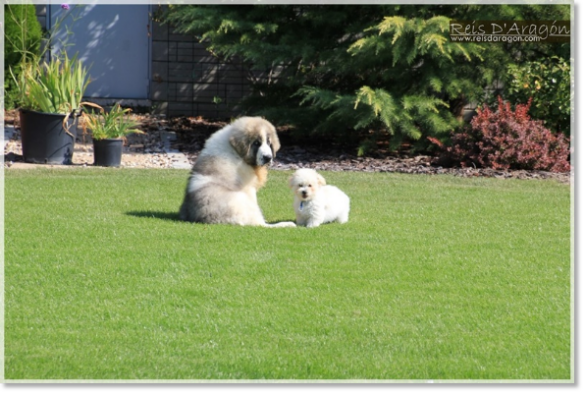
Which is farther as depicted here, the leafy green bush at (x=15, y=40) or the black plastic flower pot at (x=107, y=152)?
the leafy green bush at (x=15, y=40)

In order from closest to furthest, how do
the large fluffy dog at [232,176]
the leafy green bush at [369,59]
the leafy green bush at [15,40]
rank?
the large fluffy dog at [232,176] < the leafy green bush at [369,59] < the leafy green bush at [15,40]

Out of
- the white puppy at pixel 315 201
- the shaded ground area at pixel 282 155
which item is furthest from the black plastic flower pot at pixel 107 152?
the white puppy at pixel 315 201

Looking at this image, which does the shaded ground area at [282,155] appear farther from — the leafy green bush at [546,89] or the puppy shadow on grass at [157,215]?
the puppy shadow on grass at [157,215]

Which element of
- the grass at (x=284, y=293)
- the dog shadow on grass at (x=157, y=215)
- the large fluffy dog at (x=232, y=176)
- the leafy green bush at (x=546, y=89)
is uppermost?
the leafy green bush at (x=546, y=89)

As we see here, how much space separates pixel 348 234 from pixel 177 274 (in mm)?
2068

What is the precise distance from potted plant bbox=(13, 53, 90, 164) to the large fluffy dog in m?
4.32

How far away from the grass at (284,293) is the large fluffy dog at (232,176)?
0.22m

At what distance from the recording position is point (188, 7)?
46.0 ft

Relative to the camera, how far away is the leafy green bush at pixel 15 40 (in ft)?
50.0

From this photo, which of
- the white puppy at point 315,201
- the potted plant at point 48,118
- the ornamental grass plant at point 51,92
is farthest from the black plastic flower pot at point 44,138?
the white puppy at point 315,201

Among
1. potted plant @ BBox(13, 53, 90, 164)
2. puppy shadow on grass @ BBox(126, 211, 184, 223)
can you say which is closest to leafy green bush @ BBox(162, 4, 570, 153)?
potted plant @ BBox(13, 53, 90, 164)

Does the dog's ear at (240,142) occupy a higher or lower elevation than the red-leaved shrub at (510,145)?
higher

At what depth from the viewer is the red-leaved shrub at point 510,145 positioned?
12.1m

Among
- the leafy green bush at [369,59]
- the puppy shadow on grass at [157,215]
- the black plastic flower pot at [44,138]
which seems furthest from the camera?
the leafy green bush at [369,59]
